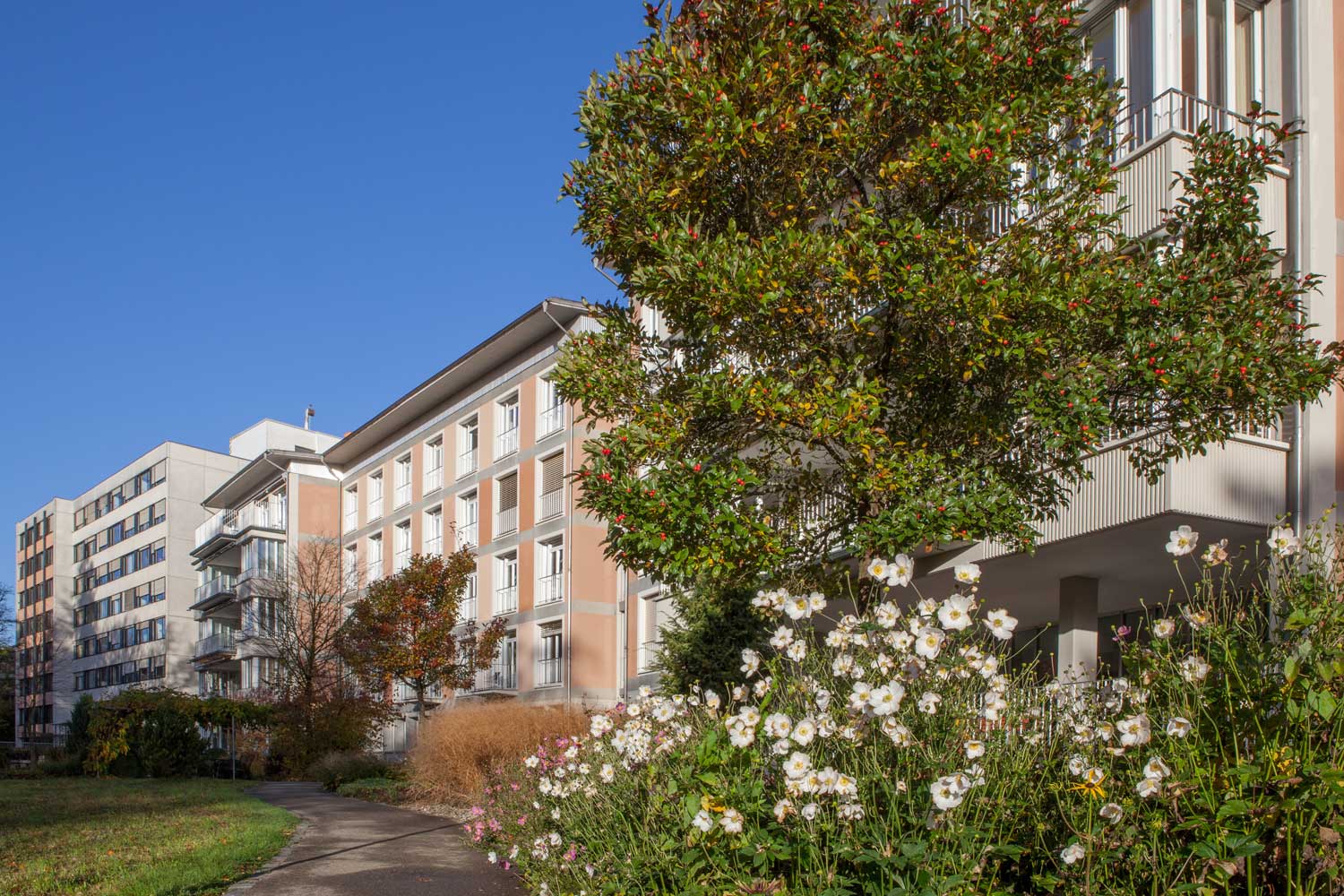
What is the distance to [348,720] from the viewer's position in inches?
1119

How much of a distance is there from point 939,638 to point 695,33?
19.3 ft

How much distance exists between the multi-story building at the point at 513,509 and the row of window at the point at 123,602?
30.1 metres

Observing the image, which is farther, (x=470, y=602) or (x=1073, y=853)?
(x=470, y=602)

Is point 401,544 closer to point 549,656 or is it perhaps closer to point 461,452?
point 461,452

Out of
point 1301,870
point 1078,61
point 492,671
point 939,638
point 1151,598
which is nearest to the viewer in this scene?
point 1301,870

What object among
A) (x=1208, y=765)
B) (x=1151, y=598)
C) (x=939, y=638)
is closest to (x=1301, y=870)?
(x=1208, y=765)

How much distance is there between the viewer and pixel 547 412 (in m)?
31.5

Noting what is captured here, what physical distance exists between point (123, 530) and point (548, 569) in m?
48.5

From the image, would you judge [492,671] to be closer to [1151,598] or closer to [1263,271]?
[1151,598]

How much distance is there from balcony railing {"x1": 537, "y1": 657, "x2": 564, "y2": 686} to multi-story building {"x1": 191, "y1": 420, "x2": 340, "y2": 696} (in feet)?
29.5

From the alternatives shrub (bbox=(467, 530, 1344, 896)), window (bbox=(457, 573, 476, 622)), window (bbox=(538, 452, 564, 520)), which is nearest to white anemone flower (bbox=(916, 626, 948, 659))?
shrub (bbox=(467, 530, 1344, 896))

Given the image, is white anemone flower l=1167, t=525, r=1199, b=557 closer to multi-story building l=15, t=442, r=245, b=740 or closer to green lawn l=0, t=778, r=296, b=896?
green lawn l=0, t=778, r=296, b=896

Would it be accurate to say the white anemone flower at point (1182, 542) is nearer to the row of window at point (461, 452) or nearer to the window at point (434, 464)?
the row of window at point (461, 452)

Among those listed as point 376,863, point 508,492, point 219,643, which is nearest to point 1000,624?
point 376,863
